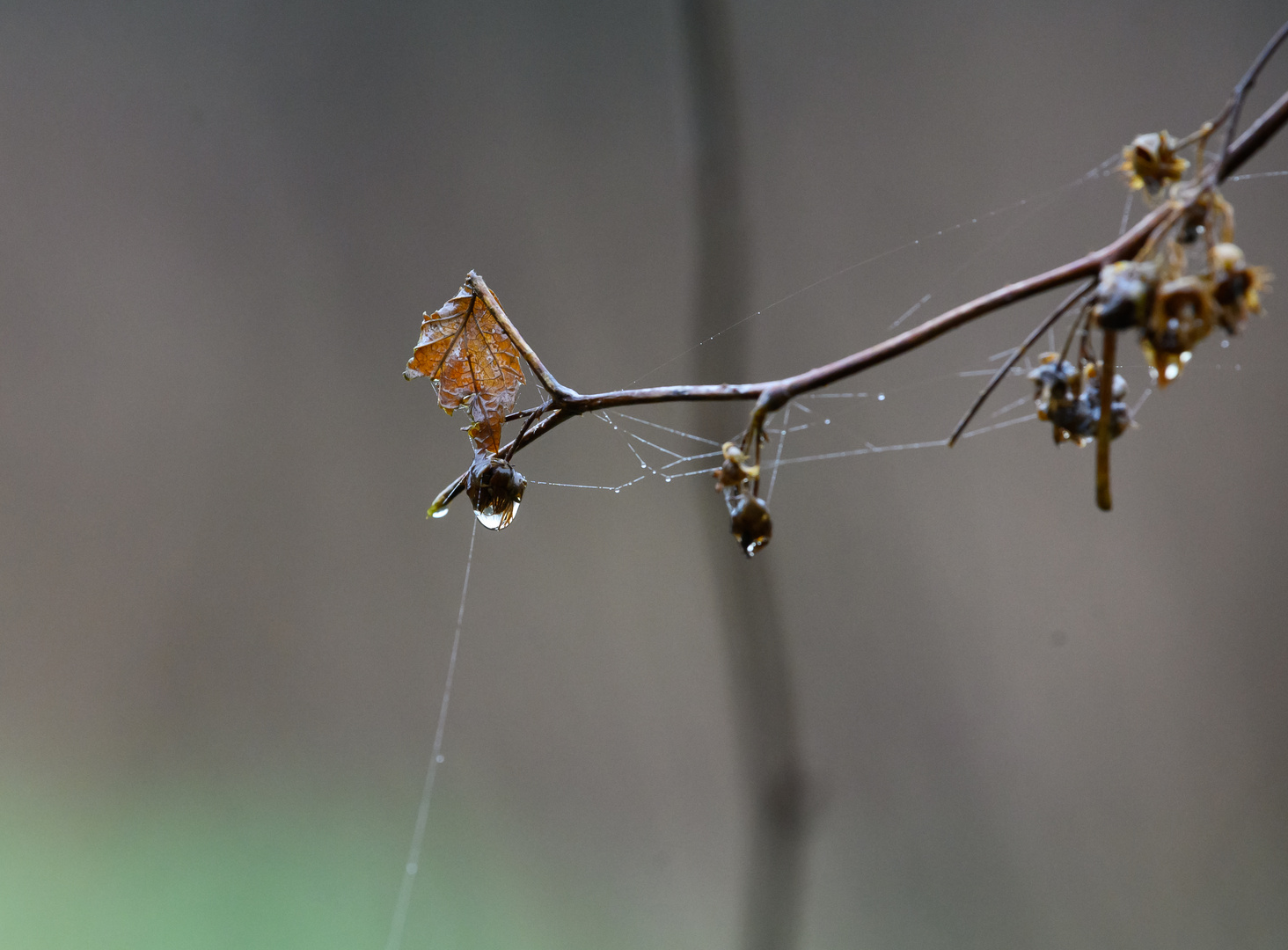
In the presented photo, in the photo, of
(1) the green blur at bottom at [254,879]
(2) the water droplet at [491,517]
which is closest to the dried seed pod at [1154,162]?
(2) the water droplet at [491,517]

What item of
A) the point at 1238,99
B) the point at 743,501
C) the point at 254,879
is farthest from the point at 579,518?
the point at 1238,99

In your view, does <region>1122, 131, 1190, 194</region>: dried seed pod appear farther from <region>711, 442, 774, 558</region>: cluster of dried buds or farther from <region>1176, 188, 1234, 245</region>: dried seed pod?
<region>711, 442, 774, 558</region>: cluster of dried buds

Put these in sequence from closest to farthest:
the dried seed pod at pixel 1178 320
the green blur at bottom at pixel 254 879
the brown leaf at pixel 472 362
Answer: the dried seed pod at pixel 1178 320 < the brown leaf at pixel 472 362 < the green blur at bottom at pixel 254 879

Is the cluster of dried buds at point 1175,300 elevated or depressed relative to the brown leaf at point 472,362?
depressed

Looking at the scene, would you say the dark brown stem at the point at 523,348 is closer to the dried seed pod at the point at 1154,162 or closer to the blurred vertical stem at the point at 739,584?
the dried seed pod at the point at 1154,162

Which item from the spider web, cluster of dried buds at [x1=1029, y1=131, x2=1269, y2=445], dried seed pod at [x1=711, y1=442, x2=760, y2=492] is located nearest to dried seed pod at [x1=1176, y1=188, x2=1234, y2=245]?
cluster of dried buds at [x1=1029, y1=131, x2=1269, y2=445]

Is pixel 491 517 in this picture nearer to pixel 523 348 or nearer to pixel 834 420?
pixel 523 348
